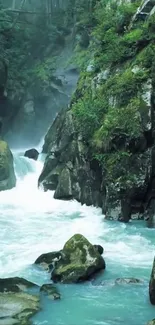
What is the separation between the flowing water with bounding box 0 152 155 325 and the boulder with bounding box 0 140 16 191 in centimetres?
50

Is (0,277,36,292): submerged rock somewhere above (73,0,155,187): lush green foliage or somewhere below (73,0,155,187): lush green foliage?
below

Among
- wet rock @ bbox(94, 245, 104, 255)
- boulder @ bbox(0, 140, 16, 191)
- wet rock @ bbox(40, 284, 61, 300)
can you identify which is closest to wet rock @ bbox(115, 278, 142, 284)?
wet rock @ bbox(40, 284, 61, 300)

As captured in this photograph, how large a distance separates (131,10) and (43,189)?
10368mm

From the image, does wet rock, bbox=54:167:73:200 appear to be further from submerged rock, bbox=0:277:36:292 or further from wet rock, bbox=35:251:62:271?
submerged rock, bbox=0:277:36:292

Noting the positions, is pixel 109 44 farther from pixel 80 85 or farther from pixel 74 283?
pixel 74 283

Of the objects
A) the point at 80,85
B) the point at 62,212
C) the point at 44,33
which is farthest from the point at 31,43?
the point at 62,212

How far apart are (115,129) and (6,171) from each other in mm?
7918

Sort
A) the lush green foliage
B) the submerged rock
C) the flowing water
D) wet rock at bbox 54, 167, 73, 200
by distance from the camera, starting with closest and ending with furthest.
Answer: the flowing water
the submerged rock
the lush green foliage
wet rock at bbox 54, 167, 73, 200

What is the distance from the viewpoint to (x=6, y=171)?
2283 cm

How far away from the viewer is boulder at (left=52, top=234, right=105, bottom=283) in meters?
11.1

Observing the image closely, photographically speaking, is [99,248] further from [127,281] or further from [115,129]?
[115,129]

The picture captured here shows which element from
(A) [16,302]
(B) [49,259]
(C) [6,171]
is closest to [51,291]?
(A) [16,302]

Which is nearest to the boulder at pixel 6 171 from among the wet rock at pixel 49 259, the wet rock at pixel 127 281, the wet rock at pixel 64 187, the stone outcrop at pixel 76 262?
the wet rock at pixel 64 187

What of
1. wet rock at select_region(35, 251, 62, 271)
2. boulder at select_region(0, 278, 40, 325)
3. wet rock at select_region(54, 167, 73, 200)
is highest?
wet rock at select_region(54, 167, 73, 200)
